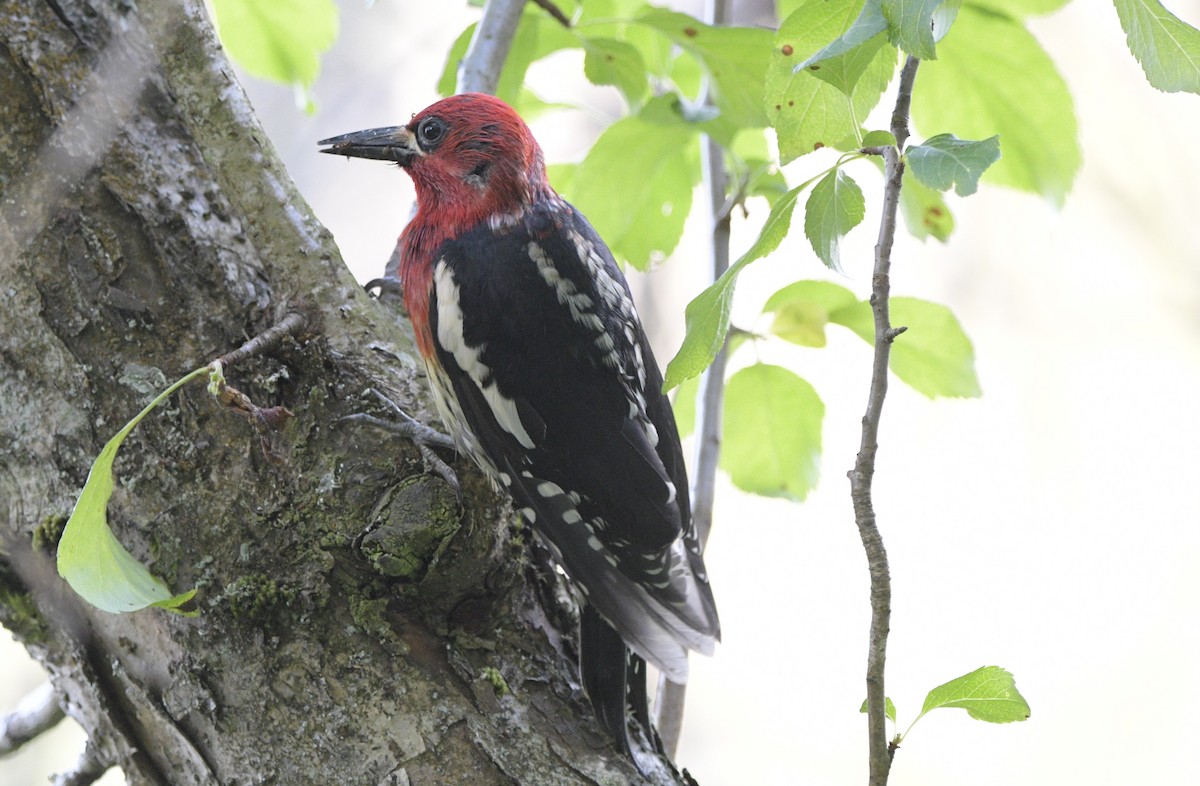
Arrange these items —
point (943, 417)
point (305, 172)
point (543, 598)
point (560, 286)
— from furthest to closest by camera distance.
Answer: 1. point (943, 417)
2. point (305, 172)
3. point (560, 286)
4. point (543, 598)

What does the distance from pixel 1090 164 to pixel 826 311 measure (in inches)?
163

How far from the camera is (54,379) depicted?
1.09 meters

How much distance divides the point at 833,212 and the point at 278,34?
103 centimetres

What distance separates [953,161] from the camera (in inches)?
28.1

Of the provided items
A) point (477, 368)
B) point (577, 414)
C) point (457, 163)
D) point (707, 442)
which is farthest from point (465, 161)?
point (707, 442)

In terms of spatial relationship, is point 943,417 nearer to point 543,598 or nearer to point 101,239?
point 543,598

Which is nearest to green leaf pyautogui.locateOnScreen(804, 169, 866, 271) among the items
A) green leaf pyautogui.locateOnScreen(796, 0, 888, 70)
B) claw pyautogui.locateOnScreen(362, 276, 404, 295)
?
green leaf pyautogui.locateOnScreen(796, 0, 888, 70)

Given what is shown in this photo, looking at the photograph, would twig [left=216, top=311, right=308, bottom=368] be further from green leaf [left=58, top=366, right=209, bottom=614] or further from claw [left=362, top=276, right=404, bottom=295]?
claw [left=362, top=276, right=404, bottom=295]

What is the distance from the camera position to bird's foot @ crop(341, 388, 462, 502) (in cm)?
111

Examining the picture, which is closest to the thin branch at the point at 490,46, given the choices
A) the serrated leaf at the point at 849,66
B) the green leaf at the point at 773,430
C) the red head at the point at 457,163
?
the red head at the point at 457,163

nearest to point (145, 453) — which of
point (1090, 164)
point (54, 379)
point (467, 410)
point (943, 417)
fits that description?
point (54, 379)

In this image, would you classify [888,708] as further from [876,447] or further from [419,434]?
[419,434]

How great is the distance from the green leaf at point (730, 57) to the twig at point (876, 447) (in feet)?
1.55

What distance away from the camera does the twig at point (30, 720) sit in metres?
1.31
